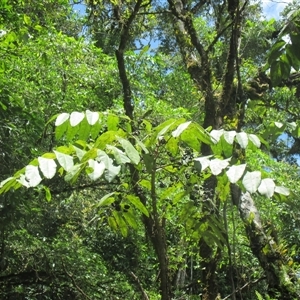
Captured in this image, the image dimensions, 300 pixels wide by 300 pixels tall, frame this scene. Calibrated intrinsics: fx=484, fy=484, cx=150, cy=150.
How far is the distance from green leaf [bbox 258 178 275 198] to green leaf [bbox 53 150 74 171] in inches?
14.0

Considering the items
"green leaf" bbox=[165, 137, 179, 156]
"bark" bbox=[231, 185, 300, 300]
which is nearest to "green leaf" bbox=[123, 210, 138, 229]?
"green leaf" bbox=[165, 137, 179, 156]

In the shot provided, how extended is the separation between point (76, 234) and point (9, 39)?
293 cm

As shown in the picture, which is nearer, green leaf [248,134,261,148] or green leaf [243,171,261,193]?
green leaf [243,171,261,193]

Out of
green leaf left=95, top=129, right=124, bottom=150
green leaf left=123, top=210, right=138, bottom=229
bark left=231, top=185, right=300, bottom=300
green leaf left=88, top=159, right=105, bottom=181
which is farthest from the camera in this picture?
bark left=231, top=185, right=300, bottom=300

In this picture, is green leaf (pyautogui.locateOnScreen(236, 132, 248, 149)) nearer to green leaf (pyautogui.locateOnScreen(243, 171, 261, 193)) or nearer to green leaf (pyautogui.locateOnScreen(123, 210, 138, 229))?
green leaf (pyautogui.locateOnScreen(243, 171, 261, 193))

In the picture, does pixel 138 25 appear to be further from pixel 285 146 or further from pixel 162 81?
pixel 285 146

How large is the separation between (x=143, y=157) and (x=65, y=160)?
19 centimetres

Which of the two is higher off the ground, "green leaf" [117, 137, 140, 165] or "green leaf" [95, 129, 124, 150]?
"green leaf" [95, 129, 124, 150]

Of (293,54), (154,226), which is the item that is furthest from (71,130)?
(293,54)

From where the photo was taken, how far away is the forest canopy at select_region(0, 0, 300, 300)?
3.49ft

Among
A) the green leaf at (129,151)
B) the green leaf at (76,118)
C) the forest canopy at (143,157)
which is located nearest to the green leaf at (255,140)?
the forest canopy at (143,157)

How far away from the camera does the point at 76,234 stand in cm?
518

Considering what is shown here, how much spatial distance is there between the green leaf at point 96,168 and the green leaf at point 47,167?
2.9 inches

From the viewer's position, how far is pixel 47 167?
90 centimetres
